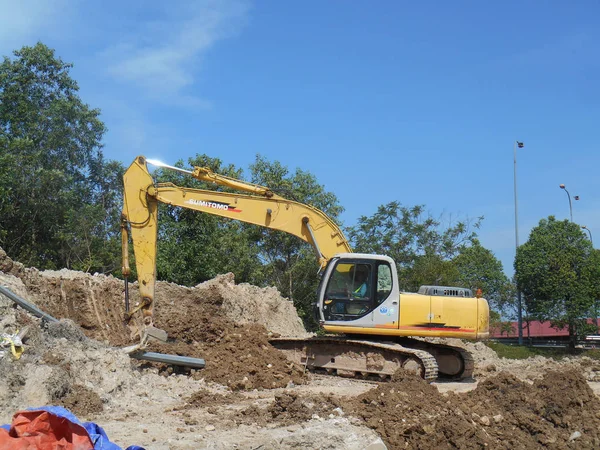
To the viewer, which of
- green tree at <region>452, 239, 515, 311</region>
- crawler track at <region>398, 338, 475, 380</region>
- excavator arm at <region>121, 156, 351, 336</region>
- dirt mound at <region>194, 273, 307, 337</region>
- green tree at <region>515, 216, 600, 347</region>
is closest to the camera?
excavator arm at <region>121, 156, 351, 336</region>

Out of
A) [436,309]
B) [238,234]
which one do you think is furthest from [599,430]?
[238,234]

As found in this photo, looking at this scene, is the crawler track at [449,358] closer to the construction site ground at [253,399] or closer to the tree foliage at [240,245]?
the construction site ground at [253,399]

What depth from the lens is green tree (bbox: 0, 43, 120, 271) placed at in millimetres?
26188

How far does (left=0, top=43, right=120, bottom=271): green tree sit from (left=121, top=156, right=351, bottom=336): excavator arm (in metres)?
12.8

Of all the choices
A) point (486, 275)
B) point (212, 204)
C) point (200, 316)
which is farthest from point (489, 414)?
point (486, 275)

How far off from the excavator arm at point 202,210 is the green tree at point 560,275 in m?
17.6

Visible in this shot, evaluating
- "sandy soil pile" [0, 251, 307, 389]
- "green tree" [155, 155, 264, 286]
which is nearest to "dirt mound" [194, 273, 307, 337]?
"sandy soil pile" [0, 251, 307, 389]

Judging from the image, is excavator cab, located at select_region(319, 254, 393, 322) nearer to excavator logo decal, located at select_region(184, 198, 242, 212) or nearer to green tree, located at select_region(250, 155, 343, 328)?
excavator logo decal, located at select_region(184, 198, 242, 212)

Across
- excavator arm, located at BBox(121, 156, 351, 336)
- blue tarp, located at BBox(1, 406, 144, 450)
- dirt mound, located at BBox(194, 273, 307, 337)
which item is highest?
excavator arm, located at BBox(121, 156, 351, 336)

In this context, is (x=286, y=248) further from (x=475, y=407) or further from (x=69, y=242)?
(x=475, y=407)

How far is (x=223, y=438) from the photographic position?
7609 mm

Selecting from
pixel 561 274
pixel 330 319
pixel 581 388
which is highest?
pixel 561 274

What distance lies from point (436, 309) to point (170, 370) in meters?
5.08

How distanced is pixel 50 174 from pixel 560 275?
20526mm
